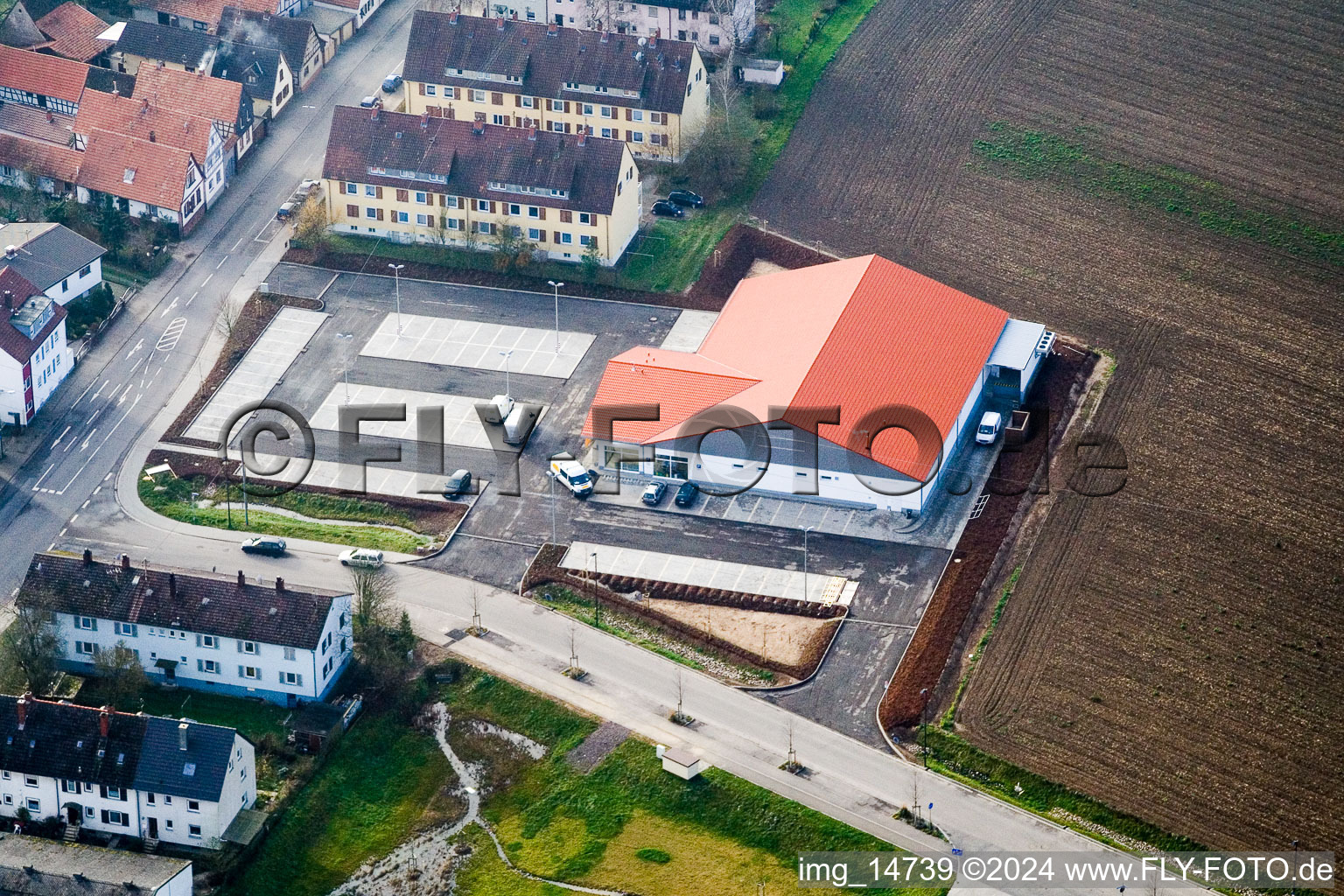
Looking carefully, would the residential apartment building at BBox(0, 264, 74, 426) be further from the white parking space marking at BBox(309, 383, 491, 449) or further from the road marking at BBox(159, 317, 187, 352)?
the white parking space marking at BBox(309, 383, 491, 449)

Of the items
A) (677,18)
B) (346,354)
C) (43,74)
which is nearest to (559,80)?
(677,18)

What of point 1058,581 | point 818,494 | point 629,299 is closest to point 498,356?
point 629,299

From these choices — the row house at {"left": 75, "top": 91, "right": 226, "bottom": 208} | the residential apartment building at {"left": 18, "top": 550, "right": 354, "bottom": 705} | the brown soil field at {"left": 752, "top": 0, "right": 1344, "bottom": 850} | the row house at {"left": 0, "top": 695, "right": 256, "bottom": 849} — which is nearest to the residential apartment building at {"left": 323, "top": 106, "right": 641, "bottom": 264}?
the row house at {"left": 75, "top": 91, "right": 226, "bottom": 208}

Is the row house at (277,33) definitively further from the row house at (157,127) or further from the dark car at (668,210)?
the dark car at (668,210)

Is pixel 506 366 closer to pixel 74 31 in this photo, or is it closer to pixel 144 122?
pixel 144 122

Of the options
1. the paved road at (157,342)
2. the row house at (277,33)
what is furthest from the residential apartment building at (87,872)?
the row house at (277,33)

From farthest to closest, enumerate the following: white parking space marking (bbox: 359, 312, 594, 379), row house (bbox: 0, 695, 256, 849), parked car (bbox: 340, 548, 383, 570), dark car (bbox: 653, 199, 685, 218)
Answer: dark car (bbox: 653, 199, 685, 218)
white parking space marking (bbox: 359, 312, 594, 379)
parked car (bbox: 340, 548, 383, 570)
row house (bbox: 0, 695, 256, 849)
